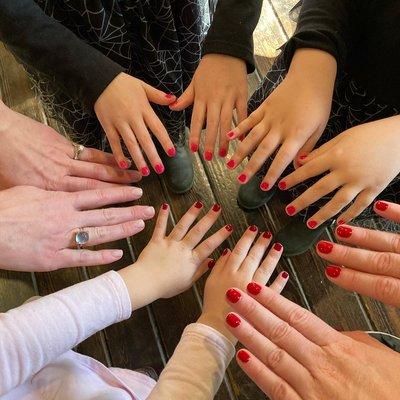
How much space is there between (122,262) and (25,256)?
0.43 meters

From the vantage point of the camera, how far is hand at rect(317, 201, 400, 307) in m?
0.56

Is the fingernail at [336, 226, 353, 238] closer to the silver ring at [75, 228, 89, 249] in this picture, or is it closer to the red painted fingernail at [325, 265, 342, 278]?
the red painted fingernail at [325, 265, 342, 278]

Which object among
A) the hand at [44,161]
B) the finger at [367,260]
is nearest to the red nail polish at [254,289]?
the finger at [367,260]

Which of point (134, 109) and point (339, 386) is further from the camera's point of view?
point (134, 109)

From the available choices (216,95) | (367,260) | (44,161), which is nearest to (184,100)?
(216,95)

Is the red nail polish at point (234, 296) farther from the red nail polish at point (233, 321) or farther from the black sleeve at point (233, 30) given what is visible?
the black sleeve at point (233, 30)

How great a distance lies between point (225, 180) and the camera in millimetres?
1249

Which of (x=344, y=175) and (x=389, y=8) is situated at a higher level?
(x=389, y=8)

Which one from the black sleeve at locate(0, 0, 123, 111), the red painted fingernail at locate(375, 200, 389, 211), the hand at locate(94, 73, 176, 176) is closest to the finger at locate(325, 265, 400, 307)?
the red painted fingernail at locate(375, 200, 389, 211)

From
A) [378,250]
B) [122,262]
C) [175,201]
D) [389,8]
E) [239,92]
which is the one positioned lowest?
[122,262]

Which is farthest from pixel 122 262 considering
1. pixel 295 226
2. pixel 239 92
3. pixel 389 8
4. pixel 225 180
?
pixel 389 8

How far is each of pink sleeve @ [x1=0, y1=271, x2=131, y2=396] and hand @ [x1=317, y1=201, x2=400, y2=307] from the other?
0.40 meters

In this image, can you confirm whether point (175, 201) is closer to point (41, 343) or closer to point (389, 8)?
point (41, 343)

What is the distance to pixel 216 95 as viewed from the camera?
2.38 feet
